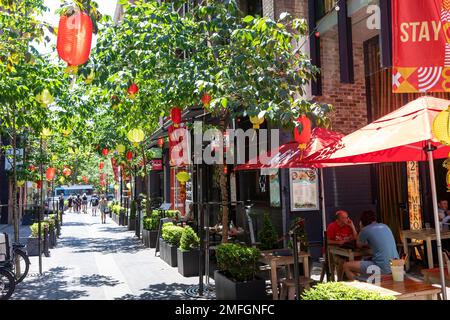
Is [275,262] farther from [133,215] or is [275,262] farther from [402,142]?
[133,215]

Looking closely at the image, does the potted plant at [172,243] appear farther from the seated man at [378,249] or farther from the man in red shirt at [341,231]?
the seated man at [378,249]

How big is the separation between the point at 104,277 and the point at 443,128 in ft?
26.0

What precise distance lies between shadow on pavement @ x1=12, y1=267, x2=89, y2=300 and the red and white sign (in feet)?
22.1

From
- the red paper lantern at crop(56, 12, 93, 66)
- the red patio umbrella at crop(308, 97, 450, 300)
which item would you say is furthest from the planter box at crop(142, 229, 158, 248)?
the red paper lantern at crop(56, 12, 93, 66)

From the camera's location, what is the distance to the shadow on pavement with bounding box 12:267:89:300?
8.00 metres

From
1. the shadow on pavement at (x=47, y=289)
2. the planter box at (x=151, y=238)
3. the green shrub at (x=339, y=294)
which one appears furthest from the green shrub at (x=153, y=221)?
the green shrub at (x=339, y=294)

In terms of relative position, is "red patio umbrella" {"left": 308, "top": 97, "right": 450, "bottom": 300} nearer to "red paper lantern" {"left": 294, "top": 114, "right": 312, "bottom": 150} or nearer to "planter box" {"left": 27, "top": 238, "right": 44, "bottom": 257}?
"red paper lantern" {"left": 294, "top": 114, "right": 312, "bottom": 150}

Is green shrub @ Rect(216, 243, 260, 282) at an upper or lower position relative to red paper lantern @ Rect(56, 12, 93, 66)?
lower

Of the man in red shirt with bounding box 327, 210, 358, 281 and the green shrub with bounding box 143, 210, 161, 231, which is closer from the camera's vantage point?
the man in red shirt with bounding box 327, 210, 358, 281

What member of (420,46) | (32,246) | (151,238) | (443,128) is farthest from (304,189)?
(32,246)

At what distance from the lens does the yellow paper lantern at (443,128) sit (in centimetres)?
441

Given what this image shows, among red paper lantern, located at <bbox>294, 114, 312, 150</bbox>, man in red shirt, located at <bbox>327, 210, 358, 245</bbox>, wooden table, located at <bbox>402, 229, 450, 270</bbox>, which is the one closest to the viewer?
red paper lantern, located at <bbox>294, 114, 312, 150</bbox>

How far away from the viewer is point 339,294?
400 cm

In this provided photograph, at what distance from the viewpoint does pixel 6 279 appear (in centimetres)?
794
